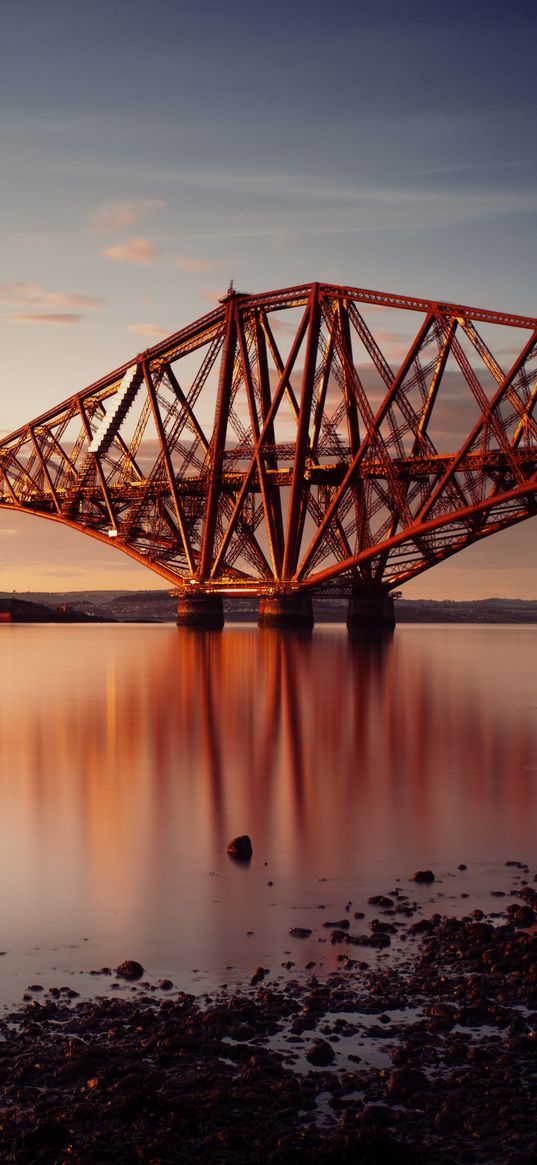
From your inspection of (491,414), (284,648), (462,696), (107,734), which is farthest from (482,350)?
(107,734)

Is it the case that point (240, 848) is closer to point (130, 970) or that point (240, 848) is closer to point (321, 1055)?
point (130, 970)

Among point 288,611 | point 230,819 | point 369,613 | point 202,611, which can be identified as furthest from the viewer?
point 202,611

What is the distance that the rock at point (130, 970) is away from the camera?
8.05 m

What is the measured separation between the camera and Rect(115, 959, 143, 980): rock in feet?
26.4

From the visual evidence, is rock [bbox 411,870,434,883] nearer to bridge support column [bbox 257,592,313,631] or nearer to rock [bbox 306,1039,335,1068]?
rock [bbox 306,1039,335,1068]

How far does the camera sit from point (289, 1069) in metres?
6.76

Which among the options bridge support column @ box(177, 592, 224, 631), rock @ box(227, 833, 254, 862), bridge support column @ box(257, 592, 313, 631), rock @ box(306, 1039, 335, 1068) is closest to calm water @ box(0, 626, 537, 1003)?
rock @ box(227, 833, 254, 862)

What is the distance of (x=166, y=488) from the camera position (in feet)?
275

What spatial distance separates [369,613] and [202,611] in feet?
40.1

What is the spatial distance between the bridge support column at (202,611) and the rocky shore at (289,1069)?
75.3 metres

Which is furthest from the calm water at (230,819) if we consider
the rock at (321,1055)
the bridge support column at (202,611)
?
the bridge support column at (202,611)

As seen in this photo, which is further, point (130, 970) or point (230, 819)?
point (230, 819)

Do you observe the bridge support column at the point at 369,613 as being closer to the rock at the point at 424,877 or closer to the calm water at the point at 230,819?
the calm water at the point at 230,819

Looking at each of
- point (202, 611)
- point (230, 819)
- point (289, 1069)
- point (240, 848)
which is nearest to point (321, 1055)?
point (289, 1069)
